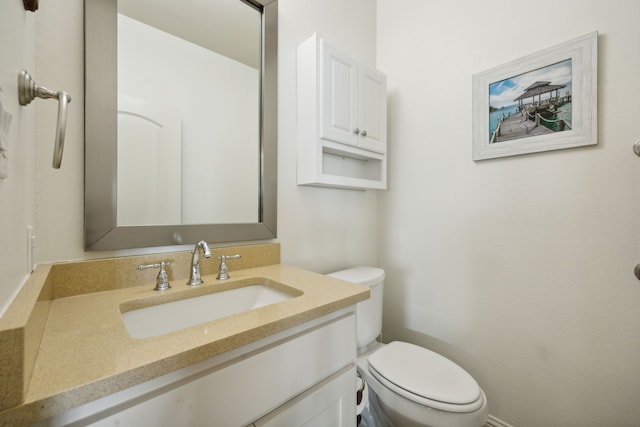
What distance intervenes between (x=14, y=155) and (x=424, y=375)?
1350mm

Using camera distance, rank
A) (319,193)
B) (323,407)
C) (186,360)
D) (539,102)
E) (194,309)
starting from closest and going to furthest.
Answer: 1. (186,360)
2. (323,407)
3. (194,309)
4. (539,102)
5. (319,193)

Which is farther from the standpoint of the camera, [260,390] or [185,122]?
[185,122]

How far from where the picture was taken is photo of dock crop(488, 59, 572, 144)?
1069 millimetres

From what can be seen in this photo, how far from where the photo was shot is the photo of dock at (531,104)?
1.07 m

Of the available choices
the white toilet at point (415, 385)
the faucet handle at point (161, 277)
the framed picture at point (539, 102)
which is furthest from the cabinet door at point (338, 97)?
the faucet handle at point (161, 277)

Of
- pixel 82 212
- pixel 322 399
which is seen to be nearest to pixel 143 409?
pixel 322 399

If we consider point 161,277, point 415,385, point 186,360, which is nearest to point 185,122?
point 161,277

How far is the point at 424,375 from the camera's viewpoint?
1.03 meters

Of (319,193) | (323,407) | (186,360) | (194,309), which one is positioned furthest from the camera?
(319,193)

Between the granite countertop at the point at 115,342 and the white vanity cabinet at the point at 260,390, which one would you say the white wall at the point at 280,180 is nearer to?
the granite countertop at the point at 115,342

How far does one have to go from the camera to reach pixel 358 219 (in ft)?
5.31

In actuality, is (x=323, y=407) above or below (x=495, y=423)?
above

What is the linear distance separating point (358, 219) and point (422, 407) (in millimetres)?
963

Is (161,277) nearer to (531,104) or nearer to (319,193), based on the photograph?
(319,193)
